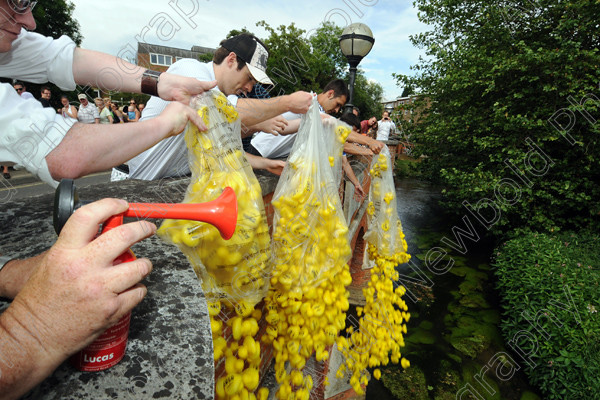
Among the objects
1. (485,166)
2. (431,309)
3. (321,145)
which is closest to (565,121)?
(485,166)

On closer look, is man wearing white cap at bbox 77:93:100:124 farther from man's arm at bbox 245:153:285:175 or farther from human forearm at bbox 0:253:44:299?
human forearm at bbox 0:253:44:299

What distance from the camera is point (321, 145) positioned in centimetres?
203

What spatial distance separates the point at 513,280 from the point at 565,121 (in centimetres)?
363

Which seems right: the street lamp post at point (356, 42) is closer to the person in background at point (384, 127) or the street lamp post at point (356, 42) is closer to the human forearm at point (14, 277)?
the human forearm at point (14, 277)

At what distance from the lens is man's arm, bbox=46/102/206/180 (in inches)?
39.4

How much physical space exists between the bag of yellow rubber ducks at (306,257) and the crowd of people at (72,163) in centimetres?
39

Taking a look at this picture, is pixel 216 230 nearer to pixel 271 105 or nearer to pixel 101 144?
pixel 101 144

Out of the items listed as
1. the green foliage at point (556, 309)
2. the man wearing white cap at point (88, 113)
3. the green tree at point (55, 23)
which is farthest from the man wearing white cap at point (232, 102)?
the green tree at point (55, 23)

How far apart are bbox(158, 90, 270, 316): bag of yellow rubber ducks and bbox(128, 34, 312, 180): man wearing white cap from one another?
20.5 inches

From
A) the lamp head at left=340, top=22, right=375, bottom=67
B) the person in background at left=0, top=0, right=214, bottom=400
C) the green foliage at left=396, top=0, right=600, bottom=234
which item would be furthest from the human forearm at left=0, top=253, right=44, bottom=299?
the green foliage at left=396, top=0, right=600, bottom=234

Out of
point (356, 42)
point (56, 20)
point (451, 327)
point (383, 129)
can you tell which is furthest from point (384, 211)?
point (56, 20)

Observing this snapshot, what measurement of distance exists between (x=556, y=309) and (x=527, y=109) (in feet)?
14.9

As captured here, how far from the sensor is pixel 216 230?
1255mm

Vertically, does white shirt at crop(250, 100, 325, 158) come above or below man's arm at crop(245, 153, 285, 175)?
above
